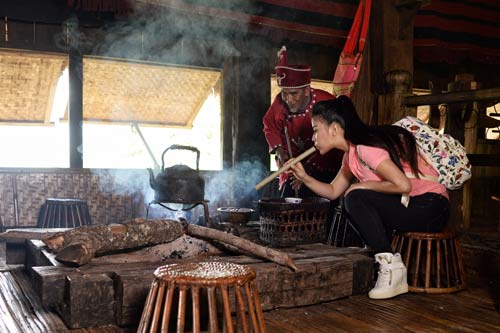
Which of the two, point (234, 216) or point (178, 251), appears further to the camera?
point (234, 216)

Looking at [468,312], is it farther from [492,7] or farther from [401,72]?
[492,7]

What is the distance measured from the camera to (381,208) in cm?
380

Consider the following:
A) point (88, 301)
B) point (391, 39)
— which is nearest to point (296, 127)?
point (391, 39)

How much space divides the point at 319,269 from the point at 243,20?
179 inches

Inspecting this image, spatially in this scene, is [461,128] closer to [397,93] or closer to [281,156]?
[397,93]

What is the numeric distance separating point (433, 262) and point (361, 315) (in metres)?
0.95

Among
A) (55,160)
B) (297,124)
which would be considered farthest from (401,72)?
(55,160)

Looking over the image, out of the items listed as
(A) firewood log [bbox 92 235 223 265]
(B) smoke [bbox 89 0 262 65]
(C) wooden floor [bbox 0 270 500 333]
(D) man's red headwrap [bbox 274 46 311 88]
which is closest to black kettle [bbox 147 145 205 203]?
(A) firewood log [bbox 92 235 223 265]

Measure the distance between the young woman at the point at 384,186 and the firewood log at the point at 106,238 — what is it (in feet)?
4.69

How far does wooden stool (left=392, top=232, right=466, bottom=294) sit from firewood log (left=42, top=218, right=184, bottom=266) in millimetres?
1821

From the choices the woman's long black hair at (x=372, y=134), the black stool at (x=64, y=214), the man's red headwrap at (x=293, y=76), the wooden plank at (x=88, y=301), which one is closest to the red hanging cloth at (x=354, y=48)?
the man's red headwrap at (x=293, y=76)

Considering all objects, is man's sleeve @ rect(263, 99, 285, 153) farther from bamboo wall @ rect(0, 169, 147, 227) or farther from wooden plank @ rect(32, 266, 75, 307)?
wooden plank @ rect(32, 266, 75, 307)

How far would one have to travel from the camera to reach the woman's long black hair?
3.71 m

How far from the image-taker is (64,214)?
5.95m
